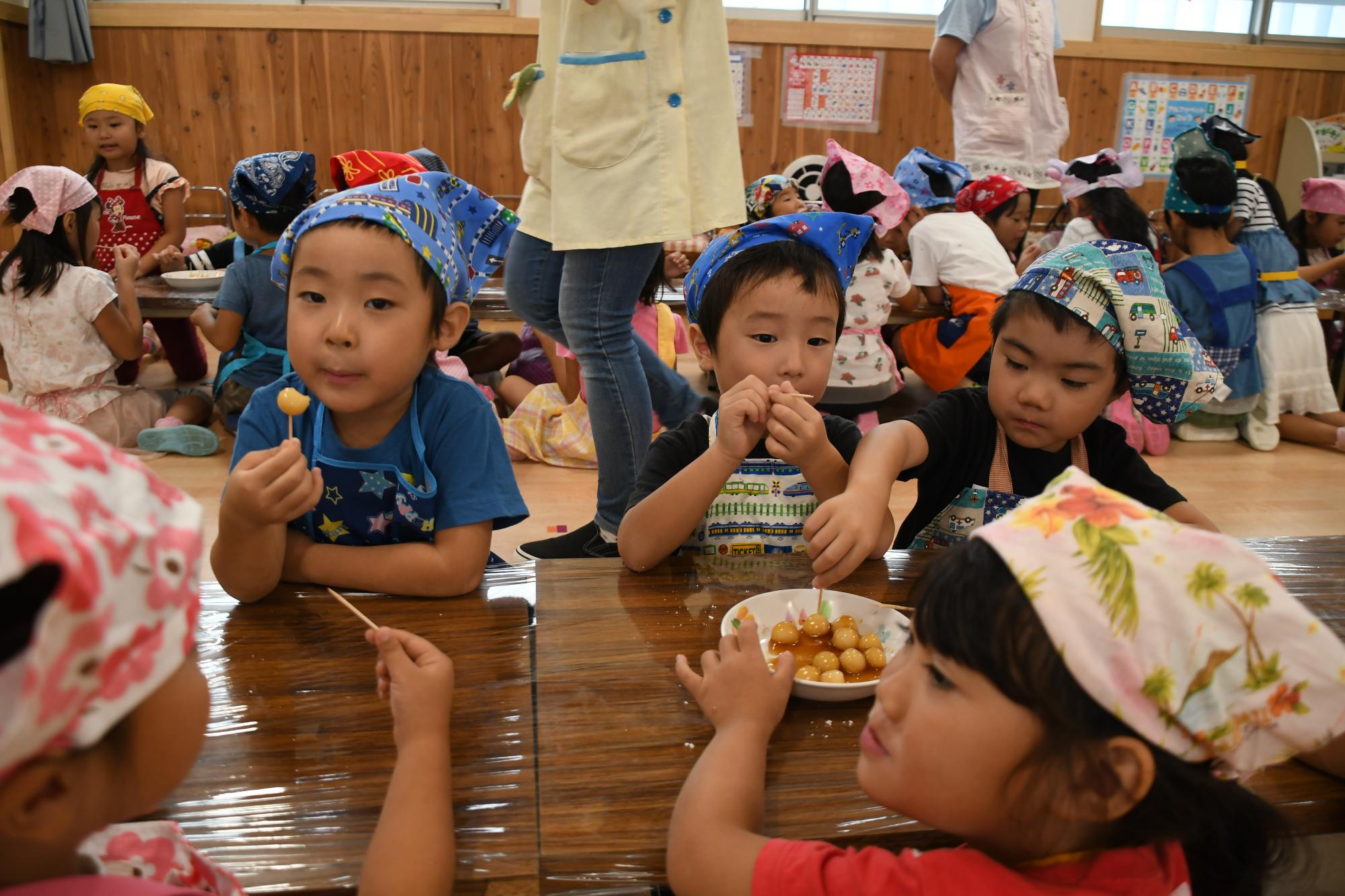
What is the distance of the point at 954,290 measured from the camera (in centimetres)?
458

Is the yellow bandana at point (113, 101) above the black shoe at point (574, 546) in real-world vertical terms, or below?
above

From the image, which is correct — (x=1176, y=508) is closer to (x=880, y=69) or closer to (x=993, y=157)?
(x=993, y=157)

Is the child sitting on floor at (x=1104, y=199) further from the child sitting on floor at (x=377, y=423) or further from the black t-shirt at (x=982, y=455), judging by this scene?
the child sitting on floor at (x=377, y=423)

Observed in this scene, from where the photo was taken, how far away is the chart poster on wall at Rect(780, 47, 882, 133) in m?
7.72

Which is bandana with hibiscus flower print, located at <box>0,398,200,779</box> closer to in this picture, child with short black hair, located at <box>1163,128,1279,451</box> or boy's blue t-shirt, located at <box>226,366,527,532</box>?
boy's blue t-shirt, located at <box>226,366,527,532</box>

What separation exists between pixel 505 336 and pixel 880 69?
479 cm

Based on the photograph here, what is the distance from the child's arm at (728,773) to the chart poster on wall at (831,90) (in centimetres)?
742

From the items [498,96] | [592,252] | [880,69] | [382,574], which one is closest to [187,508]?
[382,574]

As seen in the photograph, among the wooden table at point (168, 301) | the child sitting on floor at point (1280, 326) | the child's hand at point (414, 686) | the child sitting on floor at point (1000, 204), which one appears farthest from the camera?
the child sitting on floor at point (1000, 204)

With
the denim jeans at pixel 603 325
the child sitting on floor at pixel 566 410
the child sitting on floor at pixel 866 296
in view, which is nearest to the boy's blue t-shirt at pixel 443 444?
the denim jeans at pixel 603 325

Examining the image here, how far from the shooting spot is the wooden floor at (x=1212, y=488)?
3.48 meters

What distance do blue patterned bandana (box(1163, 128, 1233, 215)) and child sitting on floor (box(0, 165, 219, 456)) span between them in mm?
4349

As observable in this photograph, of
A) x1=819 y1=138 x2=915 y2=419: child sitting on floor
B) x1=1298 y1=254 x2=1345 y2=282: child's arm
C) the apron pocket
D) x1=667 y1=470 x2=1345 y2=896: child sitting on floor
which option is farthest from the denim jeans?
x1=1298 y1=254 x2=1345 y2=282: child's arm

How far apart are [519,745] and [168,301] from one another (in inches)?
153
